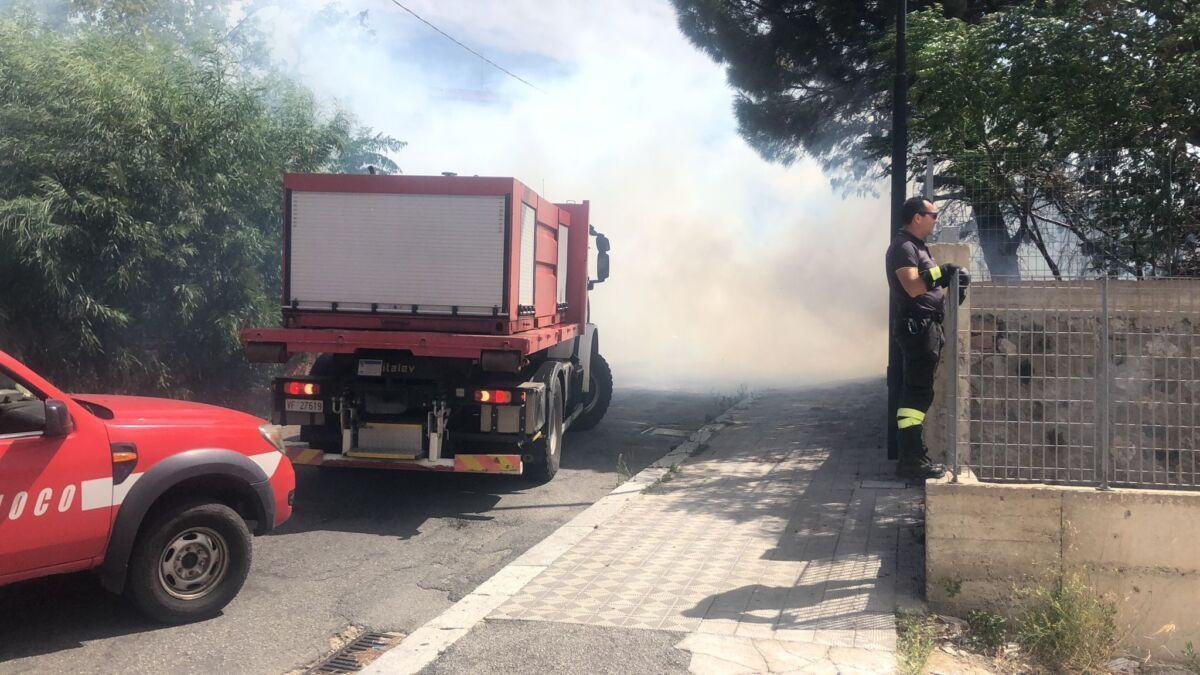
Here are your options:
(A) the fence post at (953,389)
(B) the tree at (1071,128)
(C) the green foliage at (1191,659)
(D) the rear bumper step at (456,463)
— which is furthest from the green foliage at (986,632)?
(D) the rear bumper step at (456,463)

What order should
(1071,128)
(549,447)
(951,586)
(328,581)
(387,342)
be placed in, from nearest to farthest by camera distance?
1. (951,586)
2. (328,581)
3. (387,342)
4. (1071,128)
5. (549,447)

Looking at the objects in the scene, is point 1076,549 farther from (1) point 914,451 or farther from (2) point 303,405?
(2) point 303,405

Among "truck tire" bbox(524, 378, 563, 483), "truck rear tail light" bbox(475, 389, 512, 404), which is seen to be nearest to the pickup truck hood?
"truck rear tail light" bbox(475, 389, 512, 404)

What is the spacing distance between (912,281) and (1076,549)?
5.37ft

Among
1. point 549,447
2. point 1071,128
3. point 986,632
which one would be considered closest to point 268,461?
point 549,447

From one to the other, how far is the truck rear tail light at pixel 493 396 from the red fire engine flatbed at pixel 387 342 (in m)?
0.41

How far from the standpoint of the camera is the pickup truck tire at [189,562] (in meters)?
4.62

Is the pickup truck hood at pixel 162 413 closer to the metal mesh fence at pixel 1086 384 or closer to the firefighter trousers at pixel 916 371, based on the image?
the firefighter trousers at pixel 916 371

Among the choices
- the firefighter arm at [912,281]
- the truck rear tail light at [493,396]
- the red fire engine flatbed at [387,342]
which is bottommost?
the truck rear tail light at [493,396]

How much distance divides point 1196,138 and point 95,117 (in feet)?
35.2

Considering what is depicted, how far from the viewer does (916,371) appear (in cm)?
543

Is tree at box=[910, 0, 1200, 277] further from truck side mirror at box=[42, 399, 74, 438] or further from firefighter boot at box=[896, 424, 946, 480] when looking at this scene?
truck side mirror at box=[42, 399, 74, 438]

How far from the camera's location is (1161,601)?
14.9 feet

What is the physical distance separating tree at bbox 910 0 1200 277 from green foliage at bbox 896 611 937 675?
2664mm
